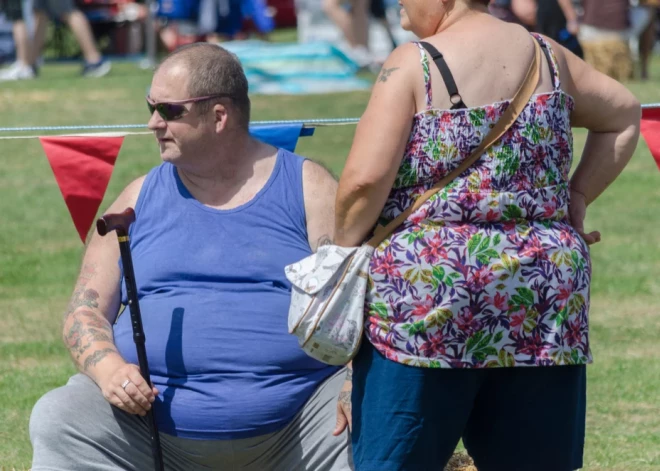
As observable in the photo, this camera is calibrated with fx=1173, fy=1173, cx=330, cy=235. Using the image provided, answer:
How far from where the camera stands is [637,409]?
478 centimetres

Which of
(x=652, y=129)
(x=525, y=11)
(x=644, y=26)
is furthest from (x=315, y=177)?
(x=644, y=26)

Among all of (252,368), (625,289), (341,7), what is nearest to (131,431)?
(252,368)

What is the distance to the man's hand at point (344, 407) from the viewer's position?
→ 3.05m

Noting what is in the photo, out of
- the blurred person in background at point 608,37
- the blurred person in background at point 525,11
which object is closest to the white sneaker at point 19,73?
the blurred person in background at point 525,11

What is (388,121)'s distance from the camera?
8.47 ft

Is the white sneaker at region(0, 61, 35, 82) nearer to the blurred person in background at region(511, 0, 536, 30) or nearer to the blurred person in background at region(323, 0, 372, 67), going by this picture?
the blurred person in background at region(323, 0, 372, 67)

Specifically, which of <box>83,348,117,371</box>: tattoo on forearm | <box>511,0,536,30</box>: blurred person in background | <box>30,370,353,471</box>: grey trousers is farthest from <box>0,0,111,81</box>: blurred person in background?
<box>30,370,353,471</box>: grey trousers

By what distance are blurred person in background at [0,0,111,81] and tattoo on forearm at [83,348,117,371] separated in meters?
10.8

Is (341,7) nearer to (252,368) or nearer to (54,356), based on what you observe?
(54,356)

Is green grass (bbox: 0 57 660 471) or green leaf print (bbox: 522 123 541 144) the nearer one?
green leaf print (bbox: 522 123 541 144)

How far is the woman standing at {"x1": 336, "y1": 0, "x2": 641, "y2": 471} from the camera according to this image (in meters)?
2.61

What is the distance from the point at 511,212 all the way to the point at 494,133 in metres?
0.18

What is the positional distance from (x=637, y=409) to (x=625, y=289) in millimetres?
1862

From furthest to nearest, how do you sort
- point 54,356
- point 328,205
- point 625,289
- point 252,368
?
1. point 625,289
2. point 54,356
3. point 328,205
4. point 252,368
